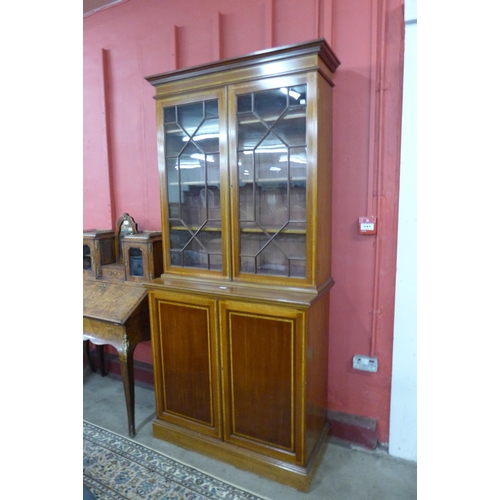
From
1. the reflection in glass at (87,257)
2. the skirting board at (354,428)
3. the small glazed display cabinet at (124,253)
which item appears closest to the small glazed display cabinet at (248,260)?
the skirting board at (354,428)

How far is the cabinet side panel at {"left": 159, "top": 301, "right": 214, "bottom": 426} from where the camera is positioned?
203 centimetres

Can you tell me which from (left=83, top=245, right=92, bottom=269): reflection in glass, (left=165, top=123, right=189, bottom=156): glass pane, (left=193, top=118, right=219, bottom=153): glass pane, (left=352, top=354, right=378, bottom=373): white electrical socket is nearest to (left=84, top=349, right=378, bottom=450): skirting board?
(left=352, top=354, right=378, bottom=373): white electrical socket

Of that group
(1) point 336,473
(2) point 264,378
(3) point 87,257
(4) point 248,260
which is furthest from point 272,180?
(3) point 87,257

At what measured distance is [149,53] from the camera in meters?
2.59

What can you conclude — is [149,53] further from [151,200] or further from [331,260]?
[331,260]

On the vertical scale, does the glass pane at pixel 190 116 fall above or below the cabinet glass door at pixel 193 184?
above

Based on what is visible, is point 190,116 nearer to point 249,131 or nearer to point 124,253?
point 249,131

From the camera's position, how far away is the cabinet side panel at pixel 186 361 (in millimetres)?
2027

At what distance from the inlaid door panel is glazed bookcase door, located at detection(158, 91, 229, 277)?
0.78ft

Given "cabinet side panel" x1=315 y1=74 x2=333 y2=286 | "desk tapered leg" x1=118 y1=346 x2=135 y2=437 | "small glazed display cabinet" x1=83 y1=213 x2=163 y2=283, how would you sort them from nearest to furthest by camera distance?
1. "cabinet side panel" x1=315 y1=74 x2=333 y2=286
2. "desk tapered leg" x1=118 y1=346 x2=135 y2=437
3. "small glazed display cabinet" x1=83 y1=213 x2=163 y2=283

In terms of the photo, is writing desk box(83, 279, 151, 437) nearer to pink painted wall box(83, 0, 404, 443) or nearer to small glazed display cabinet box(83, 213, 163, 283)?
small glazed display cabinet box(83, 213, 163, 283)

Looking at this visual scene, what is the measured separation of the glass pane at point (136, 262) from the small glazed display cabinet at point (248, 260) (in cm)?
32

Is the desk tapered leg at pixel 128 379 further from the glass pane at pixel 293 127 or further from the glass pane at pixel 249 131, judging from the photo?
the glass pane at pixel 293 127
